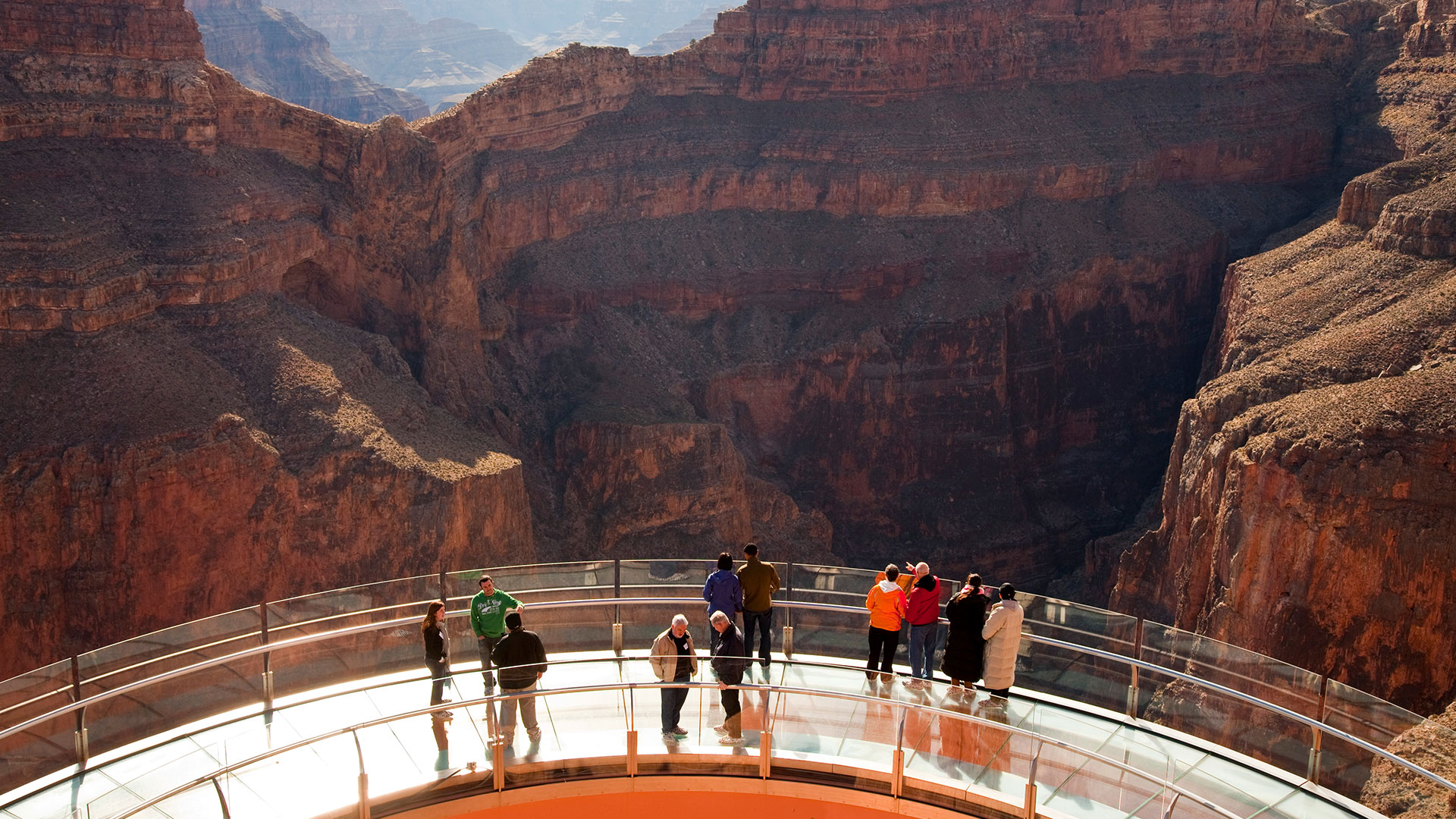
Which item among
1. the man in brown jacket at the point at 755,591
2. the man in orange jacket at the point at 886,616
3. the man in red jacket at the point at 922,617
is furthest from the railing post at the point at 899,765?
the man in brown jacket at the point at 755,591

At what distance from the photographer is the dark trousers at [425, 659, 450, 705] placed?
21109 millimetres

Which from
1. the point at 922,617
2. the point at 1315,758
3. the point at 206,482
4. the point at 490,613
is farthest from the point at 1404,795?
the point at 206,482

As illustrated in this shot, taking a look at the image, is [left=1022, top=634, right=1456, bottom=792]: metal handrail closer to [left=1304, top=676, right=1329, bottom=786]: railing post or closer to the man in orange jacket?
[left=1304, top=676, right=1329, bottom=786]: railing post

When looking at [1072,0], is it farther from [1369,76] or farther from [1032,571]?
[1032,571]

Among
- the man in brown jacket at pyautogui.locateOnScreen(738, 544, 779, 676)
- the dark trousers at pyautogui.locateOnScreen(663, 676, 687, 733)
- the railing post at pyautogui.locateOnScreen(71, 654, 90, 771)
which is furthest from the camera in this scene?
the man in brown jacket at pyautogui.locateOnScreen(738, 544, 779, 676)

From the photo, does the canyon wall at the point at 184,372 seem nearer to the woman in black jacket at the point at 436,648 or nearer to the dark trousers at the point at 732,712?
the woman in black jacket at the point at 436,648

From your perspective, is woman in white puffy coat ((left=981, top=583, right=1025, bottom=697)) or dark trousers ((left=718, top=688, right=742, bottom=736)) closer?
dark trousers ((left=718, top=688, right=742, bottom=736))

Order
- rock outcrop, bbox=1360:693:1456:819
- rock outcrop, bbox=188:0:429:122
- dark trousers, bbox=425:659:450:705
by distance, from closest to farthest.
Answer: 1. rock outcrop, bbox=1360:693:1456:819
2. dark trousers, bbox=425:659:450:705
3. rock outcrop, bbox=188:0:429:122

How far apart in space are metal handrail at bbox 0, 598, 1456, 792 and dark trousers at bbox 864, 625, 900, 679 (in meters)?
0.79

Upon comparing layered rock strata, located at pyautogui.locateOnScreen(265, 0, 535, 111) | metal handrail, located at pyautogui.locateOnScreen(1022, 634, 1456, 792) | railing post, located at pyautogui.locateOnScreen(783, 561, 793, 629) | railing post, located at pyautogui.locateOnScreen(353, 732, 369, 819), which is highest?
layered rock strata, located at pyautogui.locateOnScreen(265, 0, 535, 111)

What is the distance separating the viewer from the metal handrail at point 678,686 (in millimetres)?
17375

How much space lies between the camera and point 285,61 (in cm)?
15162

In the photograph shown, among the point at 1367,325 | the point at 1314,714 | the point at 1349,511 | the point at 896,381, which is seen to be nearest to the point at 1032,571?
the point at 896,381

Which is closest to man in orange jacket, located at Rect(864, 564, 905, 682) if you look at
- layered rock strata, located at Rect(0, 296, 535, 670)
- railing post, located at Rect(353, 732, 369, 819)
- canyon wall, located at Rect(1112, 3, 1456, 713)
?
railing post, located at Rect(353, 732, 369, 819)
